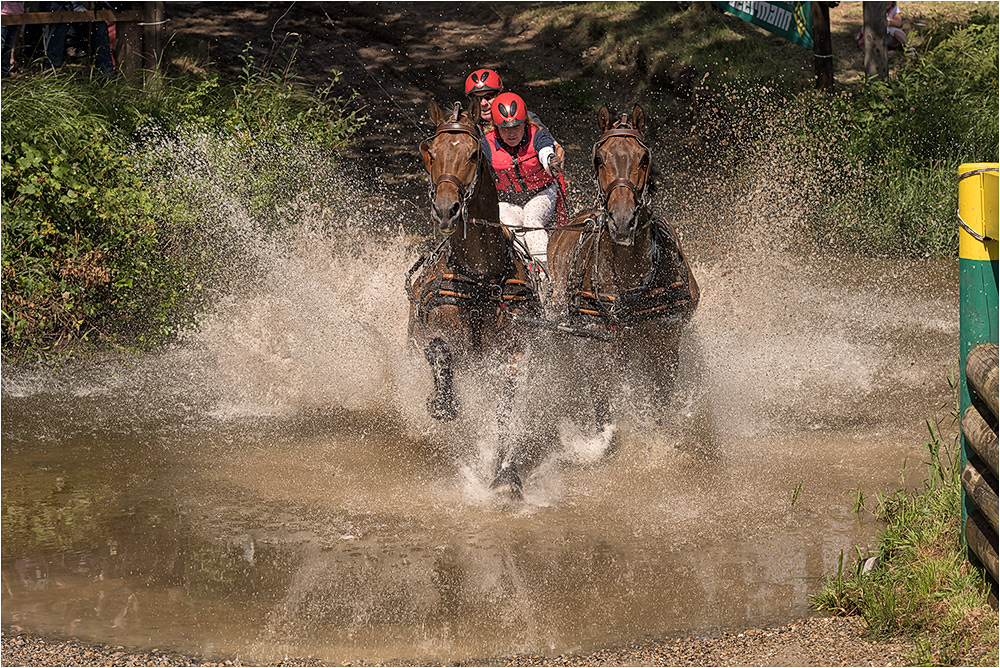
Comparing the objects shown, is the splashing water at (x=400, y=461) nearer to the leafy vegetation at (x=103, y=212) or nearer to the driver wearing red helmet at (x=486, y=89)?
the leafy vegetation at (x=103, y=212)

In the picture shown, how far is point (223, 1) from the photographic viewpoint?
23.0m

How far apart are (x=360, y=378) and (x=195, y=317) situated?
6.05 ft

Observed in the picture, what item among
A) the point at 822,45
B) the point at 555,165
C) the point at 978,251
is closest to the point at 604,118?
the point at 555,165

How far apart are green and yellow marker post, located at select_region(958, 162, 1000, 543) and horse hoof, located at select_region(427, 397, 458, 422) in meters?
→ 3.76

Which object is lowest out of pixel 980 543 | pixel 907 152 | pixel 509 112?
pixel 980 543

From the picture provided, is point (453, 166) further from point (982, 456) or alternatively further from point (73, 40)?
point (73, 40)

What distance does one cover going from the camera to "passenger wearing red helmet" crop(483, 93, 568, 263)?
28.5 ft

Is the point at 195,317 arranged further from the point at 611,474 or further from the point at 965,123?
the point at 965,123

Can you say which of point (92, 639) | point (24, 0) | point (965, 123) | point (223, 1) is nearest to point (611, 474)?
point (92, 639)

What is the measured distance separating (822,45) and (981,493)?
9819 mm

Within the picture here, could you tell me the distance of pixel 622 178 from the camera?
6816mm

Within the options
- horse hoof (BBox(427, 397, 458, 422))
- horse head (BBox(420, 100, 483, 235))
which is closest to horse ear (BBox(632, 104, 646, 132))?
horse head (BBox(420, 100, 483, 235))

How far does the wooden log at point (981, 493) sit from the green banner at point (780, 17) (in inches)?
347

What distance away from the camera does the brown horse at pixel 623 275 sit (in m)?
6.87
